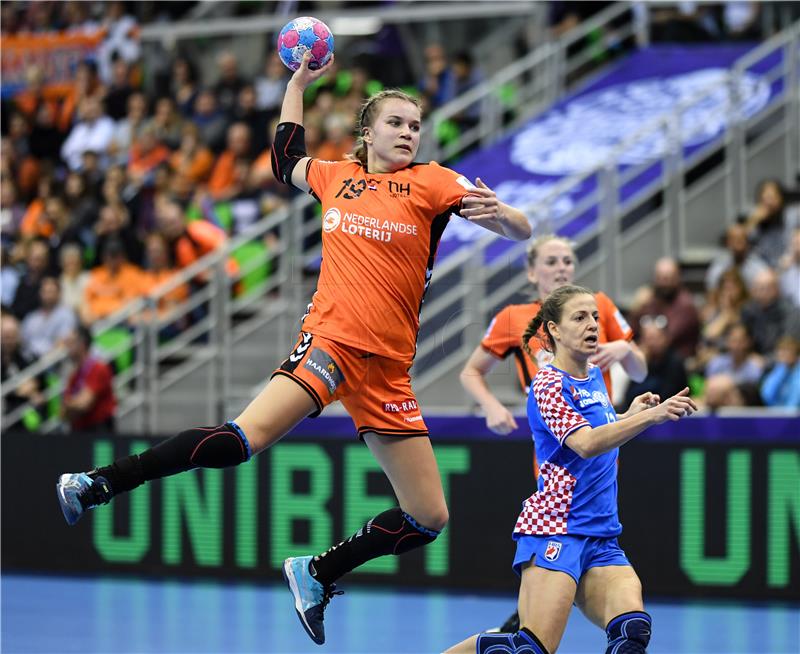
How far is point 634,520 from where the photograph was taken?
10117mm

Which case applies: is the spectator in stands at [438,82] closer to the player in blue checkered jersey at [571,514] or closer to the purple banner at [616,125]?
the purple banner at [616,125]

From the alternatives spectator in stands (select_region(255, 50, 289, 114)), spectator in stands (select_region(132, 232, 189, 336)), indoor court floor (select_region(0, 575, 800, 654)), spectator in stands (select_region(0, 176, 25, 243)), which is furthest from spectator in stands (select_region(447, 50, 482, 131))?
indoor court floor (select_region(0, 575, 800, 654))

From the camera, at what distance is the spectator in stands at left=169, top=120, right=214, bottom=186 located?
15.6 meters

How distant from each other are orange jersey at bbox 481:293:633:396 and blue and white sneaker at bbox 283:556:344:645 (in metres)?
1.53

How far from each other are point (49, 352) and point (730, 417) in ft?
21.4

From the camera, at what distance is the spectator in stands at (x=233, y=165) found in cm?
1512

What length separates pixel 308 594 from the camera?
650 centimetres

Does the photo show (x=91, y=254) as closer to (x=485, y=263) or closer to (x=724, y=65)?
(x=485, y=263)

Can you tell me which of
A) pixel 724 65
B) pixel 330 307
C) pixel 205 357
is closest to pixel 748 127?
pixel 724 65

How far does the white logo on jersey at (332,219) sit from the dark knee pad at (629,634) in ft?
6.76

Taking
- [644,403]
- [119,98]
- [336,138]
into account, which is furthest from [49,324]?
[644,403]

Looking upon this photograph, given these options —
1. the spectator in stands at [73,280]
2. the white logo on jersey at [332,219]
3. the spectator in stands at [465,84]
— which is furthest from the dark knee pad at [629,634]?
the spectator in stands at [465,84]

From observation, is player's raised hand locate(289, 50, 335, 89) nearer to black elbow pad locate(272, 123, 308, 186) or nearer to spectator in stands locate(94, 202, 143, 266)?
black elbow pad locate(272, 123, 308, 186)

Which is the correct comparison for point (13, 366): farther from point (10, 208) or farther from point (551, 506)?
point (551, 506)
